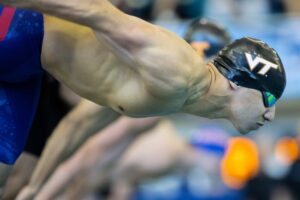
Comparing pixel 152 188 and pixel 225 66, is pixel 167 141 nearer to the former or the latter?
pixel 152 188

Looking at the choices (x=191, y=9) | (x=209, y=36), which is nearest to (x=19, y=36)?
(x=209, y=36)

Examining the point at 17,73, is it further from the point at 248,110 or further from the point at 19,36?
the point at 248,110

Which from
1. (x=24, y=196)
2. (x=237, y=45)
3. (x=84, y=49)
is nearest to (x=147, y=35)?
(x=84, y=49)

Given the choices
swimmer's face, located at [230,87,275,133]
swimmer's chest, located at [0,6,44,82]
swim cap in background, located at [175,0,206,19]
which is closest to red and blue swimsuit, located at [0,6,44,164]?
swimmer's chest, located at [0,6,44,82]

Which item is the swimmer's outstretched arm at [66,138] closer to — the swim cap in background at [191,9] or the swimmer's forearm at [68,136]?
the swimmer's forearm at [68,136]

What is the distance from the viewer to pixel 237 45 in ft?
8.66

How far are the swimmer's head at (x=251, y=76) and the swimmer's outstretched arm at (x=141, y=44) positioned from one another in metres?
0.15

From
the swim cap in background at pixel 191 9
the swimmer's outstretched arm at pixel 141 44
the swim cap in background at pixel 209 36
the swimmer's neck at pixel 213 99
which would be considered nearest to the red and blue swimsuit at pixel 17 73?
the swimmer's outstretched arm at pixel 141 44

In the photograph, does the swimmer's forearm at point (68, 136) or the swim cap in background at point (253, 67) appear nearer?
the swim cap in background at point (253, 67)

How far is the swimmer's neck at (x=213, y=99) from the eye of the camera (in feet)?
8.36

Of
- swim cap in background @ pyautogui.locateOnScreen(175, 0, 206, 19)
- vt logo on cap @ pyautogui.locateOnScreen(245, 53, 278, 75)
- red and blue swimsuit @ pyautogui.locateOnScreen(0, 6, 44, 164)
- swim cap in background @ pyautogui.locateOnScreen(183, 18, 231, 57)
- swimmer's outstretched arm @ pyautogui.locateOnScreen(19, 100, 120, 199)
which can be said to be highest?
vt logo on cap @ pyautogui.locateOnScreen(245, 53, 278, 75)

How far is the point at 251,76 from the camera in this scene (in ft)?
8.57

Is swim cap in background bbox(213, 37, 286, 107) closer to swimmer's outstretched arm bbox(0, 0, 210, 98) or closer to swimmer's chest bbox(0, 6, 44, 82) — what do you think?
swimmer's outstretched arm bbox(0, 0, 210, 98)

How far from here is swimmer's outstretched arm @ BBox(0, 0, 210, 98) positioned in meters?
2.24
